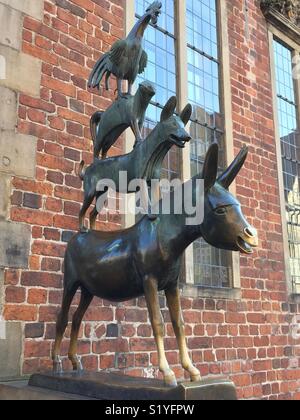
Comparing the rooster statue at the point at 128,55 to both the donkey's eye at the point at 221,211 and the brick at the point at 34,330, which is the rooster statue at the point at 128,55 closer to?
the donkey's eye at the point at 221,211

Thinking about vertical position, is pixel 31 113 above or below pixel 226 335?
above

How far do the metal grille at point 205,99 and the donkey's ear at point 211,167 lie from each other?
10.2 feet

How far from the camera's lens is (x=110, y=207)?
4.24 metres

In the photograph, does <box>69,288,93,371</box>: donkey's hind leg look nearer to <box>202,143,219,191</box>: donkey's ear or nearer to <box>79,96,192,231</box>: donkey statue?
<box>79,96,192,231</box>: donkey statue

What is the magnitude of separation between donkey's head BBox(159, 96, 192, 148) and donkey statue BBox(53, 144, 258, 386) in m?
0.23

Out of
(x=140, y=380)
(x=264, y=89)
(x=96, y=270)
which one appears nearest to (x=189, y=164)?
(x=264, y=89)

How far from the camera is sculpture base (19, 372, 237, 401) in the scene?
1837 mm

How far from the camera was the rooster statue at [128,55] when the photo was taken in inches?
105

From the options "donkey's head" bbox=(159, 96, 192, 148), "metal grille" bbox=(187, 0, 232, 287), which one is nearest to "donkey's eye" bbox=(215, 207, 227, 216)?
"donkey's head" bbox=(159, 96, 192, 148)

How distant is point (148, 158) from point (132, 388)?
1076mm

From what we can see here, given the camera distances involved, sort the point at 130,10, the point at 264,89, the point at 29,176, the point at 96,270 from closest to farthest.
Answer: the point at 96,270, the point at 29,176, the point at 130,10, the point at 264,89

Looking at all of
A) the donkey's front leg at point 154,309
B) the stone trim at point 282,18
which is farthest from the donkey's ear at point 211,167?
the stone trim at point 282,18

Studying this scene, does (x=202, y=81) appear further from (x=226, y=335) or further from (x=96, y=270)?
(x=96, y=270)

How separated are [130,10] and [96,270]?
3.52 meters
